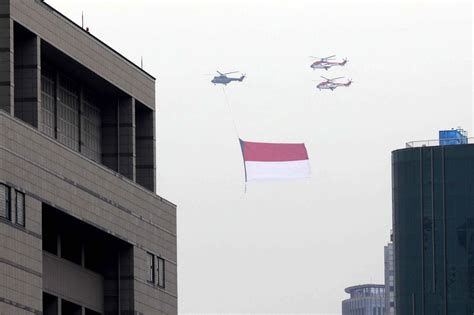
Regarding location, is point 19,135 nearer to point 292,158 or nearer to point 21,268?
point 21,268

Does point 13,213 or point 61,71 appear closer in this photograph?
point 13,213

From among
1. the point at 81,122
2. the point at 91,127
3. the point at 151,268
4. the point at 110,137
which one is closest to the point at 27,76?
the point at 81,122

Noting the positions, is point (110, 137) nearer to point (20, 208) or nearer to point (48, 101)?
point (48, 101)

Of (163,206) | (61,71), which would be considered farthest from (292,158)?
(61,71)

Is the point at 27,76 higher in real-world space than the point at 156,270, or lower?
higher

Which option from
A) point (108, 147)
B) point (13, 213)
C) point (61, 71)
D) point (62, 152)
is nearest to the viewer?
point (13, 213)

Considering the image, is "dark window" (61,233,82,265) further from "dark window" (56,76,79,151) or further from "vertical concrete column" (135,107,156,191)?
"vertical concrete column" (135,107,156,191)
